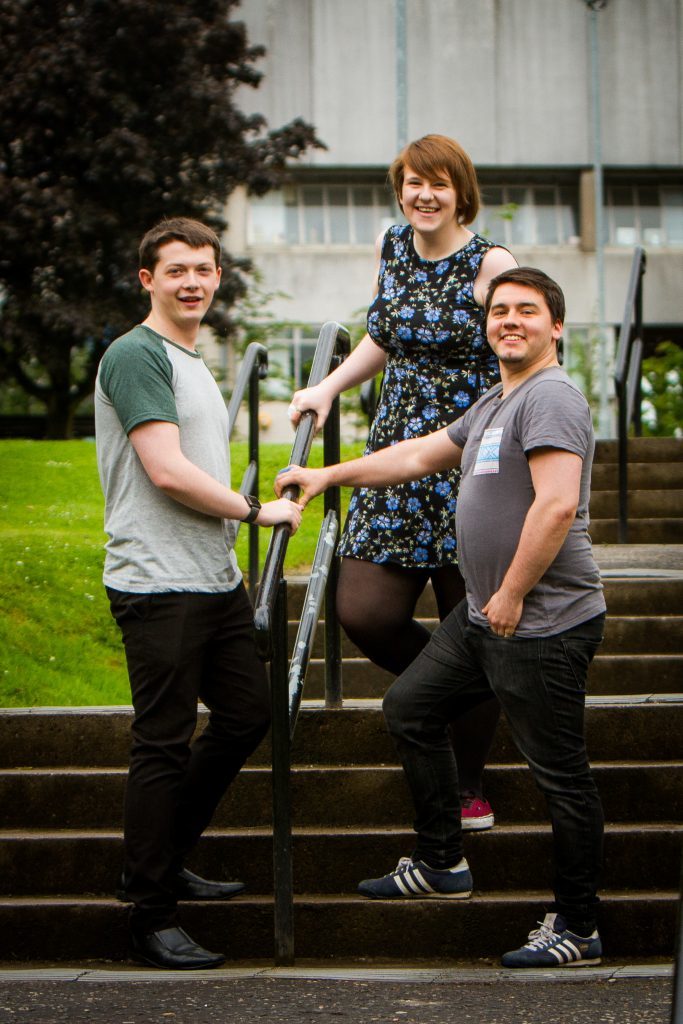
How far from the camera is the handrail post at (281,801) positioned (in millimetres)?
3627

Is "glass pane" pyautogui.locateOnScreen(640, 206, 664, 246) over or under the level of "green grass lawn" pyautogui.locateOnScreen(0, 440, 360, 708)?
over

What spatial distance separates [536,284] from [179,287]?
0.96m

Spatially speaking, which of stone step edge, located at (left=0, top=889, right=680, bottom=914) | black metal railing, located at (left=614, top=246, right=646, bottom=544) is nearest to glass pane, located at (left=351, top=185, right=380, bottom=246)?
black metal railing, located at (left=614, top=246, right=646, bottom=544)

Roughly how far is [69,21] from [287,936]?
17.4 m

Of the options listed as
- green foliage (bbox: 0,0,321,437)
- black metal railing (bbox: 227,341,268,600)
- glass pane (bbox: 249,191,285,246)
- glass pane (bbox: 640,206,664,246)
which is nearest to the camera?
black metal railing (bbox: 227,341,268,600)

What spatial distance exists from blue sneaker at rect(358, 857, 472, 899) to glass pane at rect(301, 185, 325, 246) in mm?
28259

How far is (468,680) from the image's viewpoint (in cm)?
367

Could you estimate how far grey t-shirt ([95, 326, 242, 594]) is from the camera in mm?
3572

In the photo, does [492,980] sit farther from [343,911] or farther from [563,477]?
[563,477]

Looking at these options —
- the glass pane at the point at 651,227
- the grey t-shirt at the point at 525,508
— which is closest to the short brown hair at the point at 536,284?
the grey t-shirt at the point at 525,508

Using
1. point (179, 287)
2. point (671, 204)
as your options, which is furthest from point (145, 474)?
point (671, 204)

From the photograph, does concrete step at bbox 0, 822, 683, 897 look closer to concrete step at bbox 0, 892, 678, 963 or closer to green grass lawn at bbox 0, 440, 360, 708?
concrete step at bbox 0, 892, 678, 963

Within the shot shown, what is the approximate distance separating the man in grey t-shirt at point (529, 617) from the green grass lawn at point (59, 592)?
205 centimetres

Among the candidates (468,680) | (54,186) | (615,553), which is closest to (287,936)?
(468,680)
